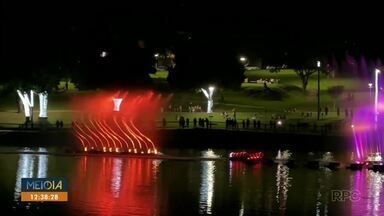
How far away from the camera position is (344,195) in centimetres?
4788

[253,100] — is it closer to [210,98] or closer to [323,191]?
[210,98]

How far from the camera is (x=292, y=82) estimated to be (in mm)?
129125

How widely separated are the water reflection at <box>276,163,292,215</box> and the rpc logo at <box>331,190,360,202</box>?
2527 mm

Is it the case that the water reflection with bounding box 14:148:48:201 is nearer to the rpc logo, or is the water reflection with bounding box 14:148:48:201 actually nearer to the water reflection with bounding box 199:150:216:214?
the water reflection with bounding box 199:150:216:214

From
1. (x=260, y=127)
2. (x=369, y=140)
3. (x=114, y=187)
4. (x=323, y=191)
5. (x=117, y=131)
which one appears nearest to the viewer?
(x=114, y=187)

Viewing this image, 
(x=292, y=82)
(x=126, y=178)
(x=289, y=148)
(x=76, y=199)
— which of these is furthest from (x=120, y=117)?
(x=292, y=82)

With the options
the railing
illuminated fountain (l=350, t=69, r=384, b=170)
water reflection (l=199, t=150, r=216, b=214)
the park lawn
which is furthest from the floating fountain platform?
the park lawn

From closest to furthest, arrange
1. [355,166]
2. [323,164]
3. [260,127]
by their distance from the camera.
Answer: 1. [355,166]
2. [323,164]
3. [260,127]

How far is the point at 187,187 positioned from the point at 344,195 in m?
8.58

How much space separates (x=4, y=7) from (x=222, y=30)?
38341 millimetres

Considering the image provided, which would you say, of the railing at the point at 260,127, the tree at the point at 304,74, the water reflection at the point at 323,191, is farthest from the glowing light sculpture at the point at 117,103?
the tree at the point at 304,74

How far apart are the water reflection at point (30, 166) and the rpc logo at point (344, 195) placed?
16.3 m

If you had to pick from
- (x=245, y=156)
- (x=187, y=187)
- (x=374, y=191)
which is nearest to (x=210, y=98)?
(x=245, y=156)

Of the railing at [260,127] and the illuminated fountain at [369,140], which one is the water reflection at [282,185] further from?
the railing at [260,127]
